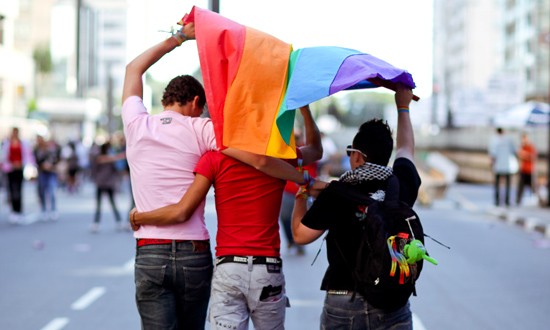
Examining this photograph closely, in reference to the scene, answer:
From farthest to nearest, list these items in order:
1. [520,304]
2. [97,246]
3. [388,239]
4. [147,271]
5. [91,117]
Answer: [91,117]
[97,246]
[520,304]
[147,271]
[388,239]

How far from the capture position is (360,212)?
14.6 feet

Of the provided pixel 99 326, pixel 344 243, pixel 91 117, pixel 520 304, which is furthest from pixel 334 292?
pixel 91 117

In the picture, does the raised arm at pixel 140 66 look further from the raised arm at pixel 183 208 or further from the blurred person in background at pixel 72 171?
the blurred person in background at pixel 72 171

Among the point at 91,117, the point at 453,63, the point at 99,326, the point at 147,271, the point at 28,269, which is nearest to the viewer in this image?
the point at 147,271

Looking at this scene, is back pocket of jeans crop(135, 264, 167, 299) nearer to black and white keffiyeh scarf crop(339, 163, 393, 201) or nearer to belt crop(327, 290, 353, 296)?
belt crop(327, 290, 353, 296)

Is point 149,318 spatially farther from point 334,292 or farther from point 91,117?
point 91,117

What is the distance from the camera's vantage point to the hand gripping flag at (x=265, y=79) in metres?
4.55

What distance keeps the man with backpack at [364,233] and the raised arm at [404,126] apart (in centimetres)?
30

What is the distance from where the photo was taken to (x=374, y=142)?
180 inches

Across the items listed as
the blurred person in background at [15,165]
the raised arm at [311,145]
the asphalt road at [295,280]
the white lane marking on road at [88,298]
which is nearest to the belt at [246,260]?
the raised arm at [311,145]

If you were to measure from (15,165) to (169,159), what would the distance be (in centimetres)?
1642

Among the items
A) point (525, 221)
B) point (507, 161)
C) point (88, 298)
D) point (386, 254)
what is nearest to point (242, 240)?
point (386, 254)

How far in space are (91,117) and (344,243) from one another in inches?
2402

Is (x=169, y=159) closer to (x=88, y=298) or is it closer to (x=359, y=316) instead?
(x=359, y=316)
